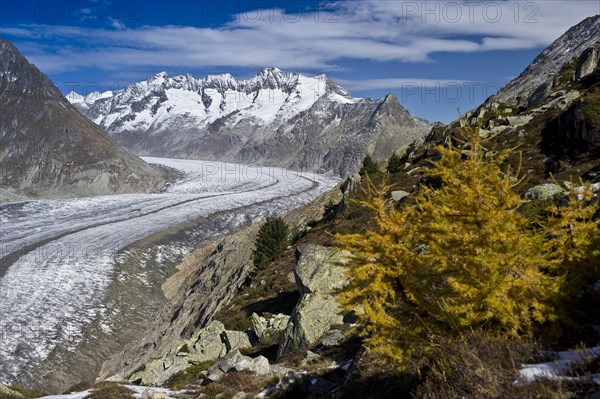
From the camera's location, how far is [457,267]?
7.94m

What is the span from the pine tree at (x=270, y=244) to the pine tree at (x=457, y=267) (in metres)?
26.3

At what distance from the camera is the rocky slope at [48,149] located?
16188 centimetres

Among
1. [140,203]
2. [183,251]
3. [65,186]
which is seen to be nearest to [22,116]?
[65,186]

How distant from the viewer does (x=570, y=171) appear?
23.0m

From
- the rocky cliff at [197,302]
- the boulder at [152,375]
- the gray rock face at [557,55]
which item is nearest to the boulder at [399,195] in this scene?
the rocky cliff at [197,302]

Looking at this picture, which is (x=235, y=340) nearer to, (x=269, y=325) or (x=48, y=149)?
(x=269, y=325)

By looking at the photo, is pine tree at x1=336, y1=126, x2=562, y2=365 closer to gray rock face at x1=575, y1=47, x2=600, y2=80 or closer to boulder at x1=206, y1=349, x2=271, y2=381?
boulder at x1=206, y1=349, x2=271, y2=381

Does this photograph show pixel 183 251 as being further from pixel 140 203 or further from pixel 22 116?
pixel 22 116

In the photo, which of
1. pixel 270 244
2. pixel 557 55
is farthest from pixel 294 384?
pixel 557 55

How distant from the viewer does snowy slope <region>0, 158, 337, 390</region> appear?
47062 millimetres

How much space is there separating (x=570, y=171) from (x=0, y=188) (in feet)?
551

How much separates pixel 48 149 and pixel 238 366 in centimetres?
18579

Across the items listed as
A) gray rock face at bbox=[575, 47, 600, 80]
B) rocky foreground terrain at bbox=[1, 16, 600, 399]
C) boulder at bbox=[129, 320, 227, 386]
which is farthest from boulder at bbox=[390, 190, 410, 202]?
gray rock face at bbox=[575, 47, 600, 80]

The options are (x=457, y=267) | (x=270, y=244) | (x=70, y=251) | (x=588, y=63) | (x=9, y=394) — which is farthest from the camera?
(x=70, y=251)
